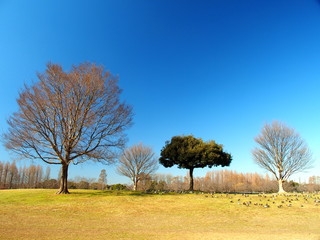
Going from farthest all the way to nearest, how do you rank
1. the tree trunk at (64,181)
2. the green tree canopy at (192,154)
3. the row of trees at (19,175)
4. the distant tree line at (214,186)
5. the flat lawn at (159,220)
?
the row of trees at (19,175), the distant tree line at (214,186), the green tree canopy at (192,154), the tree trunk at (64,181), the flat lawn at (159,220)

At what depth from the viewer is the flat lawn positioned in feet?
21.7

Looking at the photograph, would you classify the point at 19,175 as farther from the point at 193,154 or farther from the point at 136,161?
the point at 193,154

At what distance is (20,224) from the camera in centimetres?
769

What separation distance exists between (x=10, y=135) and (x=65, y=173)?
5159mm

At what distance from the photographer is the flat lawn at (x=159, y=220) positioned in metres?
6.62

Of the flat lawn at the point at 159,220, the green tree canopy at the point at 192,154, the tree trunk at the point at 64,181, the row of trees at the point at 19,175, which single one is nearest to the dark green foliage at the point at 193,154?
the green tree canopy at the point at 192,154

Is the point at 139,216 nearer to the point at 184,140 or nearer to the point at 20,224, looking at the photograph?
the point at 20,224

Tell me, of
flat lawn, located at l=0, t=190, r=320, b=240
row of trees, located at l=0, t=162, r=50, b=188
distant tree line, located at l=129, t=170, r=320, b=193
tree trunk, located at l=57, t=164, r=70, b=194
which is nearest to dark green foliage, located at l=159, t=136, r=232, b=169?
distant tree line, located at l=129, t=170, r=320, b=193

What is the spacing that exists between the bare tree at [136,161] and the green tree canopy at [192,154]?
954 cm

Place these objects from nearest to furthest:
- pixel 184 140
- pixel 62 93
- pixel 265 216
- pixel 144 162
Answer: pixel 265 216 → pixel 62 93 → pixel 184 140 → pixel 144 162

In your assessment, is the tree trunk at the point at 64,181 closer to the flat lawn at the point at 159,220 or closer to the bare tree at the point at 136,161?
the flat lawn at the point at 159,220

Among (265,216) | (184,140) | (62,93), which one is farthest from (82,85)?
(265,216)

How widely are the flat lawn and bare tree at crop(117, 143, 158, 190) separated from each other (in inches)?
842

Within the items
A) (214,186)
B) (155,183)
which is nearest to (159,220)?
(155,183)
